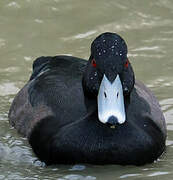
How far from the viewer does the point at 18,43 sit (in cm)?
1073

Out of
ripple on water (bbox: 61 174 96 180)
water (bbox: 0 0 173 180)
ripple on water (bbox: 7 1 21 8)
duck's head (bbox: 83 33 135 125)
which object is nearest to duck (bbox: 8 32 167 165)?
duck's head (bbox: 83 33 135 125)

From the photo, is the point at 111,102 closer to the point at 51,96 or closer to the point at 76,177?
the point at 76,177

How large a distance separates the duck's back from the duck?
1 centimetres

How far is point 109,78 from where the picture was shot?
282 inches

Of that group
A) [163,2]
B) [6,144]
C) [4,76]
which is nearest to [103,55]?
[6,144]

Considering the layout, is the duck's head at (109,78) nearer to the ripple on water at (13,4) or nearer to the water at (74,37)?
the water at (74,37)

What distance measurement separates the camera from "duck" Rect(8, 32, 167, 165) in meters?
7.22

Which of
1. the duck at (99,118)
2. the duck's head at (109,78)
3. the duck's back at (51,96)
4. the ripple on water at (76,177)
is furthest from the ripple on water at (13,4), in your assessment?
the ripple on water at (76,177)

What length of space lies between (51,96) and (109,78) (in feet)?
3.72

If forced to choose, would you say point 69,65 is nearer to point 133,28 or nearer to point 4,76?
point 4,76

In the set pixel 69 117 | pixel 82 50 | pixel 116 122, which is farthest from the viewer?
pixel 82 50

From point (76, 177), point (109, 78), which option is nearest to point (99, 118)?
point (109, 78)

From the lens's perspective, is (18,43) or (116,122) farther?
(18,43)

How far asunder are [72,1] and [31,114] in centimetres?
392
